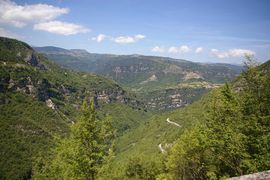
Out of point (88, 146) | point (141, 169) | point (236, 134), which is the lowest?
point (141, 169)

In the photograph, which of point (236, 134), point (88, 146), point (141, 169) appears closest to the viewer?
point (88, 146)

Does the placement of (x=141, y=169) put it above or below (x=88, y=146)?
below

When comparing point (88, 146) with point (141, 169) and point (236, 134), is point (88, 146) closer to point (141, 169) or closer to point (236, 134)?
point (236, 134)

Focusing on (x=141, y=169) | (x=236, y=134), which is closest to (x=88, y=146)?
(x=236, y=134)

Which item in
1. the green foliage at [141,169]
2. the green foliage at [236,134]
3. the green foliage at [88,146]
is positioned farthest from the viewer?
the green foliage at [141,169]

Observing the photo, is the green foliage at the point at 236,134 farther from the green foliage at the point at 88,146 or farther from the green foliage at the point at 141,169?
the green foliage at the point at 141,169

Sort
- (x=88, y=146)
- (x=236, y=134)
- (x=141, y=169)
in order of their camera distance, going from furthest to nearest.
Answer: (x=141, y=169) → (x=236, y=134) → (x=88, y=146)

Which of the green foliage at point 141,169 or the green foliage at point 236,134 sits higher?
the green foliage at point 236,134

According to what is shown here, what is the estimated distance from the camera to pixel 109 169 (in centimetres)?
3178

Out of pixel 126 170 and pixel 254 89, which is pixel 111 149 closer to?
pixel 254 89

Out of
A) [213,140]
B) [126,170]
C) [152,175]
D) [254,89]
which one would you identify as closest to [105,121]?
[213,140]

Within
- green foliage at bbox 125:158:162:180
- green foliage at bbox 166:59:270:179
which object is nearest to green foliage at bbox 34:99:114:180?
green foliage at bbox 166:59:270:179

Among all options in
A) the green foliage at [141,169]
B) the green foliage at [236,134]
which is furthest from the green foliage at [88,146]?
→ the green foliage at [141,169]

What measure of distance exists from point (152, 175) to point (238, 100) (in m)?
57.5
